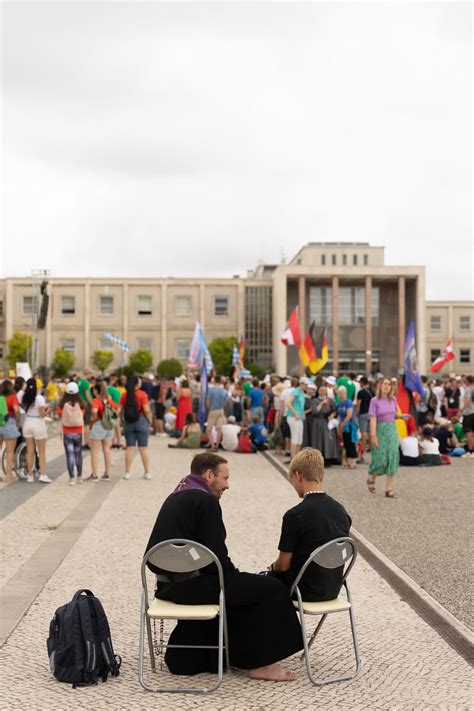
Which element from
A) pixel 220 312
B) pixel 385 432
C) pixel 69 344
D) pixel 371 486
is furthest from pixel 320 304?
pixel 385 432

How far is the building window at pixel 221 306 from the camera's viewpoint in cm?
9319

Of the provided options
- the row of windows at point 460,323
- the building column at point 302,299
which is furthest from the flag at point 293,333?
the row of windows at point 460,323

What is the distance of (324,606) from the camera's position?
5.45 meters

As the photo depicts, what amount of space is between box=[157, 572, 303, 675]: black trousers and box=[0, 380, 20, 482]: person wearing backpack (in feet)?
34.1

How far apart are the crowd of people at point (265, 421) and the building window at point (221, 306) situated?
206ft

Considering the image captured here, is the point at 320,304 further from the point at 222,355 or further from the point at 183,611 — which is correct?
the point at 183,611

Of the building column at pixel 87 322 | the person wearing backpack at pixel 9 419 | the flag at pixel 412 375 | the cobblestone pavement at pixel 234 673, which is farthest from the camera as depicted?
the building column at pixel 87 322

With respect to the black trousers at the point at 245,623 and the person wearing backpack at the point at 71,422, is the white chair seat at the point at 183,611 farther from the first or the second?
the person wearing backpack at the point at 71,422

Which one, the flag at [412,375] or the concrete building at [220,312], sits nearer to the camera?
the flag at [412,375]

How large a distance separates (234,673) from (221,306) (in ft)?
289

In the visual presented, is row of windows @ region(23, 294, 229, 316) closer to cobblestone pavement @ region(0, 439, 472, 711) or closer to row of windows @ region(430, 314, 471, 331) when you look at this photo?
row of windows @ region(430, 314, 471, 331)

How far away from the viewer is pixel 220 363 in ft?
281

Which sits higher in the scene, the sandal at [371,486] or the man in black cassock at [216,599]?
the man in black cassock at [216,599]

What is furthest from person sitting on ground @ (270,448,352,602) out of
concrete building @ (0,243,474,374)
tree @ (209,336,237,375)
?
concrete building @ (0,243,474,374)
